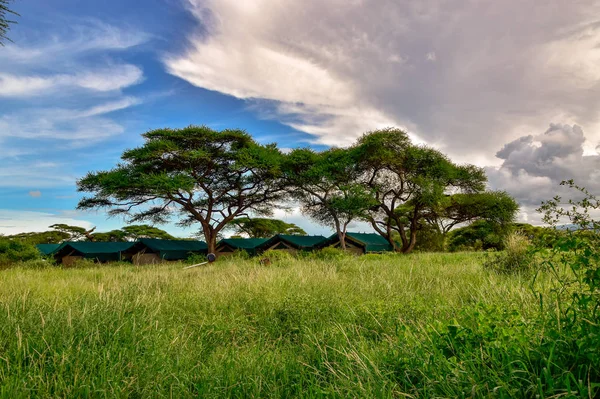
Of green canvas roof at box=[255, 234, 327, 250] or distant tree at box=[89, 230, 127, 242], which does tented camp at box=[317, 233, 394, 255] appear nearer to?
green canvas roof at box=[255, 234, 327, 250]

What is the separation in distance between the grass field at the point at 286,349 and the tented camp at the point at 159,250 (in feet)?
82.7

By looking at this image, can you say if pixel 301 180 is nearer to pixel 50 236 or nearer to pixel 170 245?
pixel 170 245

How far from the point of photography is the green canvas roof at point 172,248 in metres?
30.6

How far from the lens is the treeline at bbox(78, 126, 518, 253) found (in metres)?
28.0

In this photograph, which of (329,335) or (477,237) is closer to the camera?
(329,335)

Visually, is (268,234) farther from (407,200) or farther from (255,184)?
(407,200)

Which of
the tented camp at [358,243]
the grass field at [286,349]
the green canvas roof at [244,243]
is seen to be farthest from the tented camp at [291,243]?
the grass field at [286,349]

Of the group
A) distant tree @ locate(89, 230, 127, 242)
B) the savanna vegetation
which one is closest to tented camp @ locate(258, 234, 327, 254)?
distant tree @ locate(89, 230, 127, 242)

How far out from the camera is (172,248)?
31.9 meters

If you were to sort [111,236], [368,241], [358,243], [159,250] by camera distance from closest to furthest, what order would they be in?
[159,250] → [358,243] → [368,241] → [111,236]

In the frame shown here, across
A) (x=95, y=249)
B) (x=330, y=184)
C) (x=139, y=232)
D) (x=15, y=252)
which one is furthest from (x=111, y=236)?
(x=330, y=184)

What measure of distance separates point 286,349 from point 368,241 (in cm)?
3100

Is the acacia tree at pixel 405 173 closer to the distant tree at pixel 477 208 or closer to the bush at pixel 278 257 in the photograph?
the distant tree at pixel 477 208

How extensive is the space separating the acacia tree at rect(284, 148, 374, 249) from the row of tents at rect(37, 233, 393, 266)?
9.04 ft
